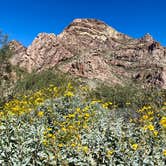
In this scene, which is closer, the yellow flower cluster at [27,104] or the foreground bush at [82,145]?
the foreground bush at [82,145]

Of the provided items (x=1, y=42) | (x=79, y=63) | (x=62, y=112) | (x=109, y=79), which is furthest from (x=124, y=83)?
(x=62, y=112)

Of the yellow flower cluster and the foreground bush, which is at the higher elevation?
the yellow flower cluster

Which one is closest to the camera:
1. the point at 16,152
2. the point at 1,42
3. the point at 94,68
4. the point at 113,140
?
the point at 16,152

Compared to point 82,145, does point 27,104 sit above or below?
above

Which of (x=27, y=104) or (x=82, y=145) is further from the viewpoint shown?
(x=27, y=104)

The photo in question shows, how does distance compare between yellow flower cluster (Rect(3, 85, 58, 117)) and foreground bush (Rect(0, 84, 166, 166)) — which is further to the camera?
yellow flower cluster (Rect(3, 85, 58, 117))

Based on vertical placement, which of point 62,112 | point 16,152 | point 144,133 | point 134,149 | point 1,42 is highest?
point 1,42

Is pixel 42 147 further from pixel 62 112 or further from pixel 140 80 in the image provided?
pixel 140 80

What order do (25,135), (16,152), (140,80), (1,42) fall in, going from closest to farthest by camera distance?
(16,152) < (25,135) < (1,42) < (140,80)

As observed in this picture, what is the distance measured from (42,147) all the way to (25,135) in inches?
20.8

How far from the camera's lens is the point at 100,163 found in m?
5.70

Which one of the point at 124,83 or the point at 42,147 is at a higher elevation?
the point at 124,83

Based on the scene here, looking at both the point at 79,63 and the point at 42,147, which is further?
the point at 79,63

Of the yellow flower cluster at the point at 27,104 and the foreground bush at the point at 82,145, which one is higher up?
the yellow flower cluster at the point at 27,104
